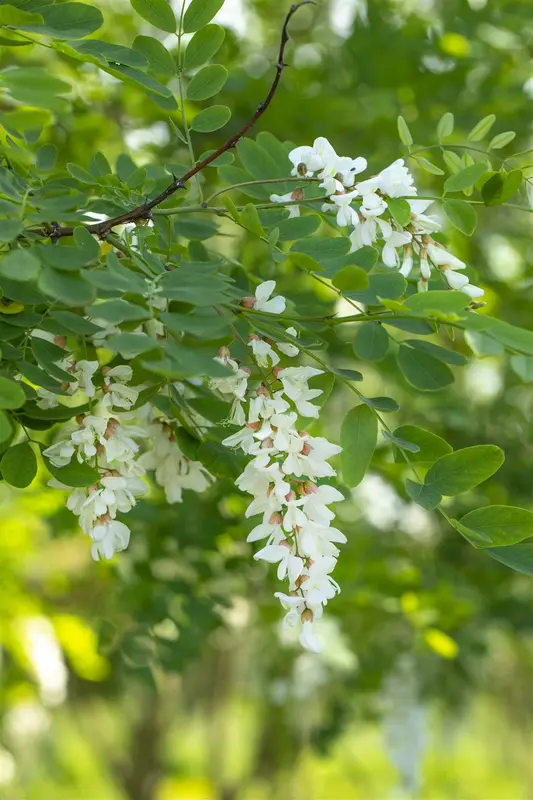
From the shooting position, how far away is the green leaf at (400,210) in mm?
440

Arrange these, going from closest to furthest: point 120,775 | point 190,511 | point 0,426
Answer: point 0,426 < point 190,511 < point 120,775

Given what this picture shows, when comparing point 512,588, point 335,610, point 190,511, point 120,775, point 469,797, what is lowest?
point 469,797

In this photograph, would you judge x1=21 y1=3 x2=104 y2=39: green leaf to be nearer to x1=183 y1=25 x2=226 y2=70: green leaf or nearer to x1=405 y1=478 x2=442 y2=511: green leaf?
x1=183 y1=25 x2=226 y2=70: green leaf

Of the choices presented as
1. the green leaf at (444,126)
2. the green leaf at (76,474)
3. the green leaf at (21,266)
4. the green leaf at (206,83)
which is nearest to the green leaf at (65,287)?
the green leaf at (21,266)

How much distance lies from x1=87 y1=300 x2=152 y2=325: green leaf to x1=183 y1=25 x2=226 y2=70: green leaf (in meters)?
0.23

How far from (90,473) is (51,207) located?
14cm

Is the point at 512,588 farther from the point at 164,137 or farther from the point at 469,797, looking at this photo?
the point at 469,797

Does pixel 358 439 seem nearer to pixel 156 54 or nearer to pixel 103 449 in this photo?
pixel 103 449

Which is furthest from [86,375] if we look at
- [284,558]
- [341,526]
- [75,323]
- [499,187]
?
[341,526]

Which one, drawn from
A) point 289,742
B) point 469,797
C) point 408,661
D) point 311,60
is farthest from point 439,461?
point 469,797

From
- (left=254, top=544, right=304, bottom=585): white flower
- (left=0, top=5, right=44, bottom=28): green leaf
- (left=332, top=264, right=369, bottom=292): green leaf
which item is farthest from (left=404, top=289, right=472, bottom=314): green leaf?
(left=0, top=5, right=44, bottom=28): green leaf

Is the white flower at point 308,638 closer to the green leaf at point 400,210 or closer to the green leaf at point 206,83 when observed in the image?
the green leaf at point 400,210

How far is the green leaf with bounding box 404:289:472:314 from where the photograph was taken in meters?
0.40

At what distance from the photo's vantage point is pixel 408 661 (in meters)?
1.77
